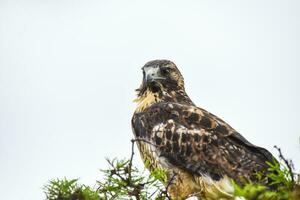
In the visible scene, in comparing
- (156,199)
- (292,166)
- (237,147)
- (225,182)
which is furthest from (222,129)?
(292,166)

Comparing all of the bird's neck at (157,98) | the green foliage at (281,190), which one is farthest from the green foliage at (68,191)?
the bird's neck at (157,98)

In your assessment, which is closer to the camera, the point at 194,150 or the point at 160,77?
the point at 194,150

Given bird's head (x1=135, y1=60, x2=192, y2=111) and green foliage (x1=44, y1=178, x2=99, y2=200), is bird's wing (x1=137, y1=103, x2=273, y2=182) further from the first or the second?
green foliage (x1=44, y1=178, x2=99, y2=200)

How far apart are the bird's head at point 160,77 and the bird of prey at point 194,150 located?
55cm

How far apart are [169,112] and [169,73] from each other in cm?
147

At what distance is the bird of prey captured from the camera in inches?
316

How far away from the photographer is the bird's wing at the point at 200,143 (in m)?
8.13

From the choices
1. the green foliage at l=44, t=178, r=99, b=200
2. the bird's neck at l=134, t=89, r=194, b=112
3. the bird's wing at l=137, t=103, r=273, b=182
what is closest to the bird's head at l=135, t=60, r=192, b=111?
the bird's neck at l=134, t=89, r=194, b=112

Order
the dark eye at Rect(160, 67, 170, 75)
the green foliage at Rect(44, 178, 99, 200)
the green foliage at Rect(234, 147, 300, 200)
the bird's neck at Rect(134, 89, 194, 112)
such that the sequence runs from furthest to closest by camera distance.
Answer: the dark eye at Rect(160, 67, 170, 75) < the bird's neck at Rect(134, 89, 194, 112) < the green foliage at Rect(44, 178, 99, 200) < the green foliage at Rect(234, 147, 300, 200)

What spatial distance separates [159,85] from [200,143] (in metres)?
1.94

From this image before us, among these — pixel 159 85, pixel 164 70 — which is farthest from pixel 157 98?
pixel 164 70

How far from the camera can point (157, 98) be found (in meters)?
10.1

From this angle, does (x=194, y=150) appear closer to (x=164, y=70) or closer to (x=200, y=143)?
(x=200, y=143)

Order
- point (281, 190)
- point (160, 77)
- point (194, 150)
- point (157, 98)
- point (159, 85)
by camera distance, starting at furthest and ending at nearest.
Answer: point (160, 77), point (159, 85), point (157, 98), point (194, 150), point (281, 190)
